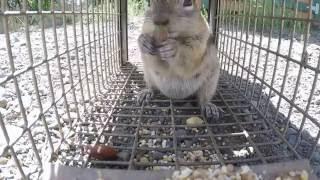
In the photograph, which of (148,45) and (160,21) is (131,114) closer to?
(148,45)

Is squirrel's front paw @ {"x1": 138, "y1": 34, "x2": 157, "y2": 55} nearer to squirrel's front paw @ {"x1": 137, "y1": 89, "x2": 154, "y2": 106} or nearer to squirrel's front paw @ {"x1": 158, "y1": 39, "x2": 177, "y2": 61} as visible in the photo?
squirrel's front paw @ {"x1": 158, "y1": 39, "x2": 177, "y2": 61}

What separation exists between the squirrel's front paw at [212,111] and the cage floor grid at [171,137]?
3 centimetres

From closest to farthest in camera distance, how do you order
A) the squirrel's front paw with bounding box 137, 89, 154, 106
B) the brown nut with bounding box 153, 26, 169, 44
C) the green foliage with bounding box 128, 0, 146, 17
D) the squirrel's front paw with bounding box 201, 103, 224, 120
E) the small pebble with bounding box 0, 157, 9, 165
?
the small pebble with bounding box 0, 157, 9, 165 < the brown nut with bounding box 153, 26, 169, 44 < the squirrel's front paw with bounding box 201, 103, 224, 120 < the squirrel's front paw with bounding box 137, 89, 154, 106 < the green foliage with bounding box 128, 0, 146, 17

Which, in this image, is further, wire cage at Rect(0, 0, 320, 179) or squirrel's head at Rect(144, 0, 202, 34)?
squirrel's head at Rect(144, 0, 202, 34)

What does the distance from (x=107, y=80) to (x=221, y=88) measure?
0.77 metres

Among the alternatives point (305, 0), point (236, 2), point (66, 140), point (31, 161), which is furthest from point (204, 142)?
point (236, 2)

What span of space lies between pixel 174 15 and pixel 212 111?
1.91 ft

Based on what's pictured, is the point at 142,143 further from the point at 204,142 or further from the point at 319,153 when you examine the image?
the point at 319,153

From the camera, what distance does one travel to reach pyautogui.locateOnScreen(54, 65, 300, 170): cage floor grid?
1.47 meters

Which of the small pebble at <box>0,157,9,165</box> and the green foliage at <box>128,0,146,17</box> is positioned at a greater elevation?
the green foliage at <box>128,0,146,17</box>

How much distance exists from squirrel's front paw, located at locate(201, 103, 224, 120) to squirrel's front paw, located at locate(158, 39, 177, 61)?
1.23ft

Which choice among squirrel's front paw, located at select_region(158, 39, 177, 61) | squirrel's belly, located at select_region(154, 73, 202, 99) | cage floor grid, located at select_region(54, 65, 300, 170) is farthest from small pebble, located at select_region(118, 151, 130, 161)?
squirrel's belly, located at select_region(154, 73, 202, 99)

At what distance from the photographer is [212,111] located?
205 centimetres

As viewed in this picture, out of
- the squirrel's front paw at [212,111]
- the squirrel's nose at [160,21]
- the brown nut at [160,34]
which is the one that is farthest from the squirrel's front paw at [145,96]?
the squirrel's nose at [160,21]
